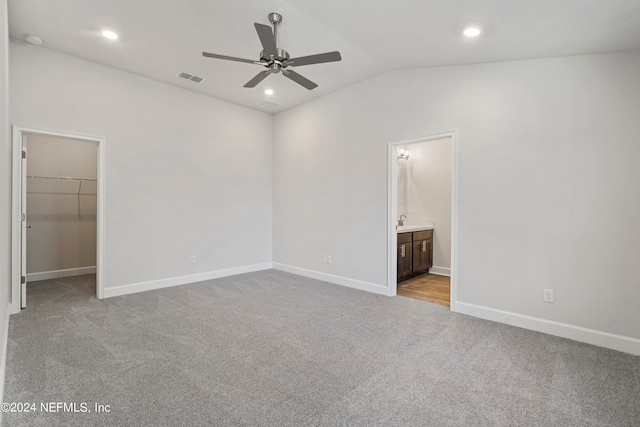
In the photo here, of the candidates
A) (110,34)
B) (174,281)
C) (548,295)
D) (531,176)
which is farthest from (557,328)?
(110,34)

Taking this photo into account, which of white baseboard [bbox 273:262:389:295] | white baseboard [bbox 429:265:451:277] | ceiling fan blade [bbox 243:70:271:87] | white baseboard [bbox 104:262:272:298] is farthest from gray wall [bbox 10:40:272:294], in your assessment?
white baseboard [bbox 429:265:451:277]

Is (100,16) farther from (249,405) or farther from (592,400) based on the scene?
(592,400)

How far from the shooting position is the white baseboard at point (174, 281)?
422 cm

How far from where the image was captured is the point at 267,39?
258 centimetres

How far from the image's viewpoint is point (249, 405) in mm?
1928

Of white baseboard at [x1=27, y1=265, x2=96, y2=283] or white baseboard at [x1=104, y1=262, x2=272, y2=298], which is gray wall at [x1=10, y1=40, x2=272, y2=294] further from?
white baseboard at [x1=27, y1=265, x2=96, y2=283]

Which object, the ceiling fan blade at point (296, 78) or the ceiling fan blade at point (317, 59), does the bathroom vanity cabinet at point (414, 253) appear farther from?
the ceiling fan blade at point (317, 59)

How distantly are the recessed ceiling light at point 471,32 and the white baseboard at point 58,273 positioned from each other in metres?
6.86

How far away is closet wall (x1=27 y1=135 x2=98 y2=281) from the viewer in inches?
202

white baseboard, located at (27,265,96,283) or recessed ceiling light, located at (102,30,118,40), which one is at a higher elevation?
recessed ceiling light, located at (102,30,118,40)

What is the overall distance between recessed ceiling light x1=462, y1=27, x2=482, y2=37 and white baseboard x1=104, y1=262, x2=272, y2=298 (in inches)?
189

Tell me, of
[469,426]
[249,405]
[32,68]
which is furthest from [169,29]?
[469,426]

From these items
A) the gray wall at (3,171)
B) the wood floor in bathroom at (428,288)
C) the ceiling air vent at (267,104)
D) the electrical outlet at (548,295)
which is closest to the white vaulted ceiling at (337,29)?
the gray wall at (3,171)

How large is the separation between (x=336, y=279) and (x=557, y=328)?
288 cm
